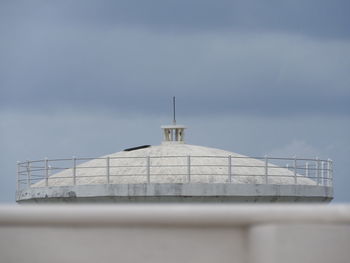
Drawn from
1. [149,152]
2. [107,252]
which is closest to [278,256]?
[107,252]

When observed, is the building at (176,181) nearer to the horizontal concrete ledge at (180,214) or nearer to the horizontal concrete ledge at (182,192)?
the horizontal concrete ledge at (182,192)

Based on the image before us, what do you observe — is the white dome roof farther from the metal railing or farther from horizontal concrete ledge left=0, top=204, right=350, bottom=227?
horizontal concrete ledge left=0, top=204, right=350, bottom=227

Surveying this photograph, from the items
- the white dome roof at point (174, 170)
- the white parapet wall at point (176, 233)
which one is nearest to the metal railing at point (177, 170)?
the white dome roof at point (174, 170)

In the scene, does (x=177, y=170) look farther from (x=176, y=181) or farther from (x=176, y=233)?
(x=176, y=233)

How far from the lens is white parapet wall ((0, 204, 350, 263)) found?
486 centimetres

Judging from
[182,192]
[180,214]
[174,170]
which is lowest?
[182,192]

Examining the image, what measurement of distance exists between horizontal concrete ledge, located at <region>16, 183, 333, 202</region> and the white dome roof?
478 millimetres

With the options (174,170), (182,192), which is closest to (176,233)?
(182,192)

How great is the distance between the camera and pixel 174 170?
2109 centimetres

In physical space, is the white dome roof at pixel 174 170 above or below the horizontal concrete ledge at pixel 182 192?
above

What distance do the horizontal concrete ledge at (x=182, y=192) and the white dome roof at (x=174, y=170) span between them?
48 centimetres

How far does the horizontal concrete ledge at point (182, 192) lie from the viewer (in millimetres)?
20125

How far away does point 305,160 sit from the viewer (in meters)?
22.1

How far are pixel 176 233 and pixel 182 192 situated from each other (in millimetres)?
15107
